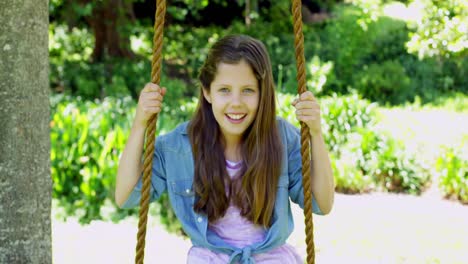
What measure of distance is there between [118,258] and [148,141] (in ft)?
8.50

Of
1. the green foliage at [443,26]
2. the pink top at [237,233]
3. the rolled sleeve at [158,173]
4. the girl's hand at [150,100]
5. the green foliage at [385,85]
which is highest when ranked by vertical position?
the green foliage at [385,85]

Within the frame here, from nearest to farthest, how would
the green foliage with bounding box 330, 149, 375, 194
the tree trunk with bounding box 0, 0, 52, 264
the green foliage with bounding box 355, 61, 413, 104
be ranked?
the tree trunk with bounding box 0, 0, 52, 264 → the green foliage with bounding box 330, 149, 375, 194 → the green foliage with bounding box 355, 61, 413, 104

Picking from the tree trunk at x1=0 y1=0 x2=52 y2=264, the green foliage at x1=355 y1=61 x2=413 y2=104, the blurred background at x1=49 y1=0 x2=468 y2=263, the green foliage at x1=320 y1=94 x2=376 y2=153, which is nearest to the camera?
the tree trunk at x1=0 y1=0 x2=52 y2=264

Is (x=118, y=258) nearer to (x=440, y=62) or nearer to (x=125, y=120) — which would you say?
(x=125, y=120)

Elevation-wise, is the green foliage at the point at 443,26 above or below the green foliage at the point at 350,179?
above

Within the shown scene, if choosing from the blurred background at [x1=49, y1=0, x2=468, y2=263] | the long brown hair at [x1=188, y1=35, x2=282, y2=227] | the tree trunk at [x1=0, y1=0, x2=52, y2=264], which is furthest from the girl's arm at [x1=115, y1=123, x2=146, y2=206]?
the blurred background at [x1=49, y1=0, x2=468, y2=263]

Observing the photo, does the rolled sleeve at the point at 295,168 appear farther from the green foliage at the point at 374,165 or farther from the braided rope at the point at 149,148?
the green foliage at the point at 374,165

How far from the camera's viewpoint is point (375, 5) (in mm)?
6609

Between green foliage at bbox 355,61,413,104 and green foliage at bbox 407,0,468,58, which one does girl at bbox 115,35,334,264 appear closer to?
green foliage at bbox 407,0,468,58

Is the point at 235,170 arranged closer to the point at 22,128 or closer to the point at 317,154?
the point at 317,154

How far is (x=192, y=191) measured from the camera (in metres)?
2.57

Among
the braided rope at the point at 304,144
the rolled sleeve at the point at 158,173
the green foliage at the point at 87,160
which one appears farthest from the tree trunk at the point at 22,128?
the green foliage at the point at 87,160

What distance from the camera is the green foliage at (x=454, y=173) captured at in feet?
24.6

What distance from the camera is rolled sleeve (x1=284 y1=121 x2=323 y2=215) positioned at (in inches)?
103
